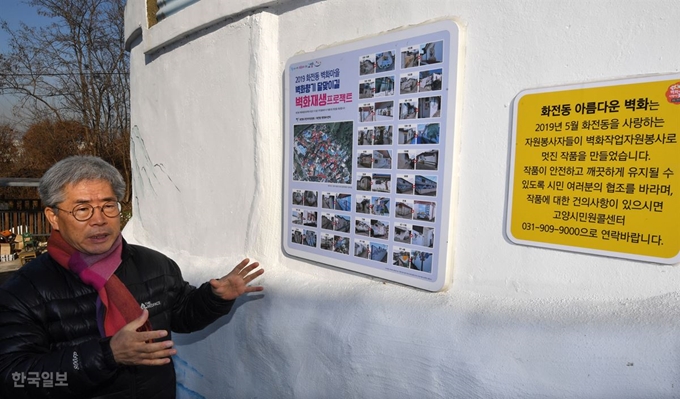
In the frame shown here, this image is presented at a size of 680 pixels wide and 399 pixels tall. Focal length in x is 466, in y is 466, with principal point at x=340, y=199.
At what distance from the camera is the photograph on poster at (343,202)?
211 cm

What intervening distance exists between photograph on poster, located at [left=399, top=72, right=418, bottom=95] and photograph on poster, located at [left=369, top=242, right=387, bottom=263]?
64 centimetres

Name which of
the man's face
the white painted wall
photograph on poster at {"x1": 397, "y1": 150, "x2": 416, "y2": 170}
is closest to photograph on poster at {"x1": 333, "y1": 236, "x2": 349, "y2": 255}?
the white painted wall

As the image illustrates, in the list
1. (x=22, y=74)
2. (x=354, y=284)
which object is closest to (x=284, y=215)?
(x=354, y=284)

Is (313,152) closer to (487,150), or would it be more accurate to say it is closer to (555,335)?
(487,150)

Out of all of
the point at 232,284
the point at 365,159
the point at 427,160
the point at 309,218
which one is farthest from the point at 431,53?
the point at 232,284

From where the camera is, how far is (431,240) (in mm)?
1831

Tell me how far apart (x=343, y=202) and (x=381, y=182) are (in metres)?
0.24

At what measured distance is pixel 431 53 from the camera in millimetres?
1791

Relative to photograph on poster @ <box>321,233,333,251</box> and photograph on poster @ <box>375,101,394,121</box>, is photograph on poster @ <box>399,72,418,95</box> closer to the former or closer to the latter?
photograph on poster @ <box>375,101,394,121</box>

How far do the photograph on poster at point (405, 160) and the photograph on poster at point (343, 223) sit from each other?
37 cm

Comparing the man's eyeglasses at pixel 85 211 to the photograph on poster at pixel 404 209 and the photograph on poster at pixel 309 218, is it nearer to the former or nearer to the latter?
the photograph on poster at pixel 309 218

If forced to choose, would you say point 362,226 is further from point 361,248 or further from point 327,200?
point 327,200

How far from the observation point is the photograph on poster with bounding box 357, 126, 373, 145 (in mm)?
1997

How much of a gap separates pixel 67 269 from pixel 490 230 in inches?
62.7
